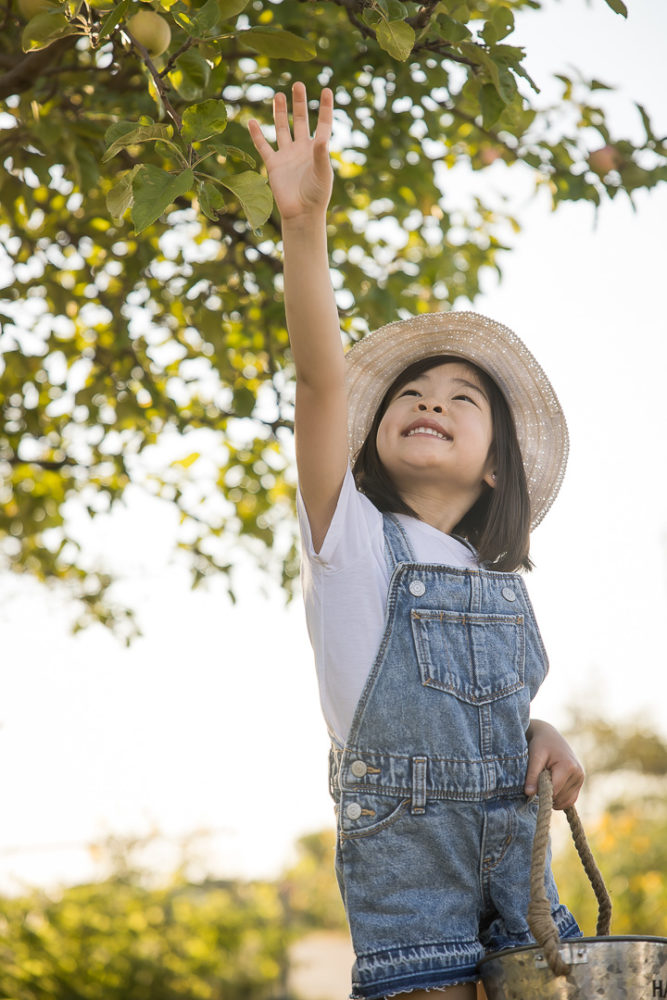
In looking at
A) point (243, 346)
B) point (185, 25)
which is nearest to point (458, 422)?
point (185, 25)

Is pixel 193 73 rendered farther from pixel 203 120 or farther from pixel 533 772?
pixel 533 772

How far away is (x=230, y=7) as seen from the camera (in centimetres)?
135

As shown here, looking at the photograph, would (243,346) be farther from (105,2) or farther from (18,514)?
(105,2)

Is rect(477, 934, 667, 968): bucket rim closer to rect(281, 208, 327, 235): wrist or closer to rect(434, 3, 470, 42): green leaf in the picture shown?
rect(281, 208, 327, 235): wrist

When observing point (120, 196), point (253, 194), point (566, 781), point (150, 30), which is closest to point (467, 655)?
point (566, 781)

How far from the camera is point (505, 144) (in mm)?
2473

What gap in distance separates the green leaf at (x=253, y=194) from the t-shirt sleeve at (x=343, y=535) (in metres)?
0.39

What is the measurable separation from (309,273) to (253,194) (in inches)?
5.0

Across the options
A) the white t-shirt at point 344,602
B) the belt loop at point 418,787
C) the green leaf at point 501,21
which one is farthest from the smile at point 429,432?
the green leaf at point 501,21

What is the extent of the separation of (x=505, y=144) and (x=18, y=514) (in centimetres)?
230

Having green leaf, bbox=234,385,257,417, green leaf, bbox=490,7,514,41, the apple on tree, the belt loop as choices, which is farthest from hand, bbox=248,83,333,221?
green leaf, bbox=234,385,257,417

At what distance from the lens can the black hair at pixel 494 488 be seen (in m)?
1.71

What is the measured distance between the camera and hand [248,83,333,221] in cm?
123

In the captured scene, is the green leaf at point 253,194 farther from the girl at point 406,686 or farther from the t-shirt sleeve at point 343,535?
the t-shirt sleeve at point 343,535
